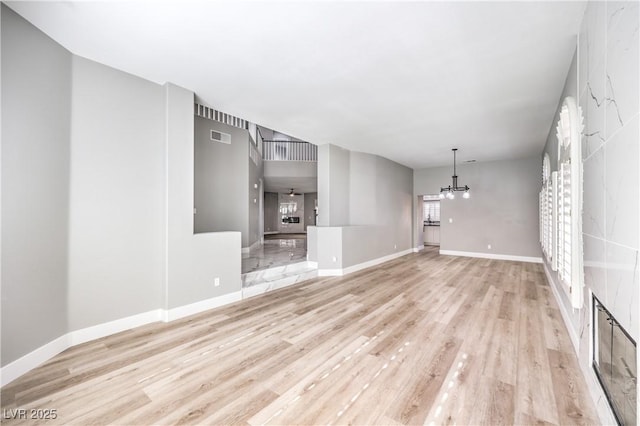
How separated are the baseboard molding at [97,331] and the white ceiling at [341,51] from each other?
2.99 metres

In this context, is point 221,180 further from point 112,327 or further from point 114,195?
point 112,327

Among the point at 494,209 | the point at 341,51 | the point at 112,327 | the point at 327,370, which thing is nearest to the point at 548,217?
the point at 341,51

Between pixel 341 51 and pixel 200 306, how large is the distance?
146 inches

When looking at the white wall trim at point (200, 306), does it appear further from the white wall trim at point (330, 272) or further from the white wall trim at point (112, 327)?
the white wall trim at point (330, 272)

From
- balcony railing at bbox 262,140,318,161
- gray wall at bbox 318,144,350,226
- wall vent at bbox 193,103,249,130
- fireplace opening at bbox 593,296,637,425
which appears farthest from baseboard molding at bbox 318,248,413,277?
balcony railing at bbox 262,140,318,161

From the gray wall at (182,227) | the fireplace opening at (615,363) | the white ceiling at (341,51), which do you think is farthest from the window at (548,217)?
the gray wall at (182,227)

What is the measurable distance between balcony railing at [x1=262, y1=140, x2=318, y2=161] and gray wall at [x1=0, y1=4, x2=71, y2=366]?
8143mm

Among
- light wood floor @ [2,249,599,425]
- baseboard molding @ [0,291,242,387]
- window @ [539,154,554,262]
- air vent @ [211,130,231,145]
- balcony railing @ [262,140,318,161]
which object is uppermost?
balcony railing @ [262,140,318,161]

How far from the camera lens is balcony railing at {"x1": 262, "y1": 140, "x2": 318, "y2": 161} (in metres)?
10.8

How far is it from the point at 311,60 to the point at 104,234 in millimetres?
3054

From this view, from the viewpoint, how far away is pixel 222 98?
3750 millimetres

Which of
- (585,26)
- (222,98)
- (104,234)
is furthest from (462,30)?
(104,234)

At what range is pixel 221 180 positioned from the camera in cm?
657

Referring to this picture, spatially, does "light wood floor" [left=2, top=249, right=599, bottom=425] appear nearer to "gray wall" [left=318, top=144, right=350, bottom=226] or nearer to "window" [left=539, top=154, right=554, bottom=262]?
"window" [left=539, top=154, right=554, bottom=262]
